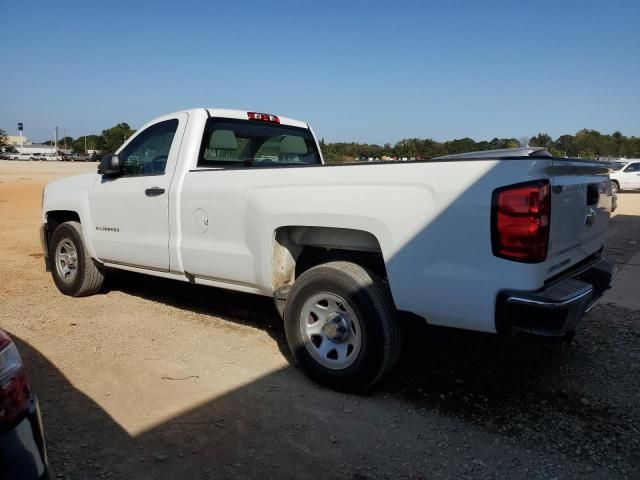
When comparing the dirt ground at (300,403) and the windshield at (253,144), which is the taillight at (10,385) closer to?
the dirt ground at (300,403)

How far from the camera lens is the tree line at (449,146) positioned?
323 inches

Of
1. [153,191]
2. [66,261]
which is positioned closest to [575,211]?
[153,191]

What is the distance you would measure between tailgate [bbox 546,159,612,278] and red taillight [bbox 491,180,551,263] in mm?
113

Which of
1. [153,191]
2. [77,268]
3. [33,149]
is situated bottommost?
[77,268]

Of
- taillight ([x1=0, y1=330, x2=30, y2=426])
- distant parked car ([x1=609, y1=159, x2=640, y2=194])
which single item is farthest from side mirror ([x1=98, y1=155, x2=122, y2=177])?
distant parked car ([x1=609, y1=159, x2=640, y2=194])

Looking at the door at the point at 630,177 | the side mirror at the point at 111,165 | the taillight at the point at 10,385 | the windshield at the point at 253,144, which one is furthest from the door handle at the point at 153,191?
the door at the point at 630,177

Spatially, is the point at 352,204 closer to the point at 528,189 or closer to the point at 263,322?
the point at 528,189

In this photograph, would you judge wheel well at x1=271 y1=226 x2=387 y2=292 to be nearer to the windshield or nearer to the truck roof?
the truck roof

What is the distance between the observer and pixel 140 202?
4828mm

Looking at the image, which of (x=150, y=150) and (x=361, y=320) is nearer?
(x=361, y=320)

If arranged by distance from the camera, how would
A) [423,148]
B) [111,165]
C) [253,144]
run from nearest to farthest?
[111,165], [253,144], [423,148]

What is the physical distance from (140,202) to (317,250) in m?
1.83

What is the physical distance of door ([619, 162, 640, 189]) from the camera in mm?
24656

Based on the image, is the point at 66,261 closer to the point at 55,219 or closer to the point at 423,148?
the point at 55,219
